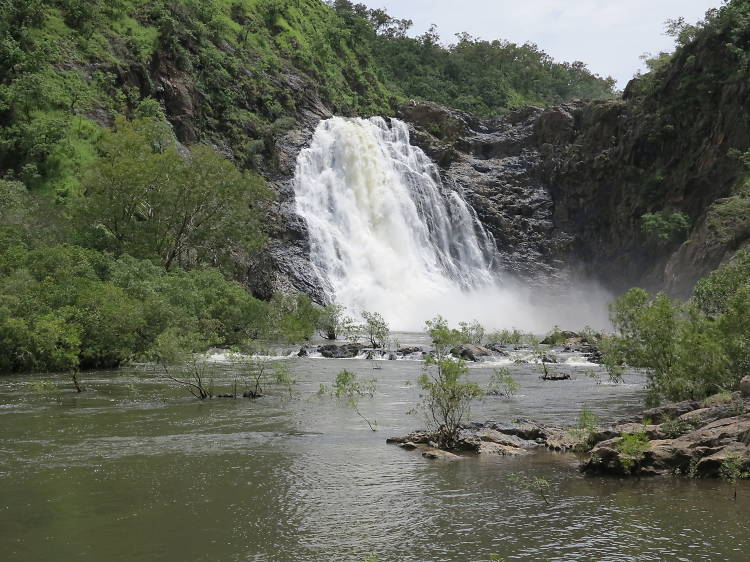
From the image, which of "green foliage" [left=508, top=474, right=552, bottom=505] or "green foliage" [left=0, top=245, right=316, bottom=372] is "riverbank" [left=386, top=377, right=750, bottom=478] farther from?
"green foliage" [left=0, top=245, right=316, bottom=372]

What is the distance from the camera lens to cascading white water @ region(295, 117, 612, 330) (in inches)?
2160

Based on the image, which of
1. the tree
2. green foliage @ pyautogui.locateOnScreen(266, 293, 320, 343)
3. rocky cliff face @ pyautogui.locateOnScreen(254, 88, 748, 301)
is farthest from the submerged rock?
rocky cliff face @ pyautogui.locateOnScreen(254, 88, 748, 301)

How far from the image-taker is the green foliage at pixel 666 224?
172 feet

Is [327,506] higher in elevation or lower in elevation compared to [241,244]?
lower

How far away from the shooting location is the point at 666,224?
5291cm

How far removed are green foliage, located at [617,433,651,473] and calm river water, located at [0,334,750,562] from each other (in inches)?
15.3

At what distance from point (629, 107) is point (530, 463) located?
190ft

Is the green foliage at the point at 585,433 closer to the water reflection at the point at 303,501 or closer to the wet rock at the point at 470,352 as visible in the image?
the water reflection at the point at 303,501

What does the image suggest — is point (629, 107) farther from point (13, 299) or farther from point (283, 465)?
point (283, 465)

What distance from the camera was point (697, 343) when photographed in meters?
14.4

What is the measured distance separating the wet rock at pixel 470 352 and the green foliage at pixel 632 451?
744 inches

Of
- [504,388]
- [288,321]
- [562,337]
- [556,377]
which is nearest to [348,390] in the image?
[504,388]

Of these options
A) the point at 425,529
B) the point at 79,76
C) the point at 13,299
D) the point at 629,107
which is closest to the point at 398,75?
the point at 629,107

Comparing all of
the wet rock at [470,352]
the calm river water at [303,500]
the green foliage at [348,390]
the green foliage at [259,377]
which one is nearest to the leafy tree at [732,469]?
the calm river water at [303,500]
